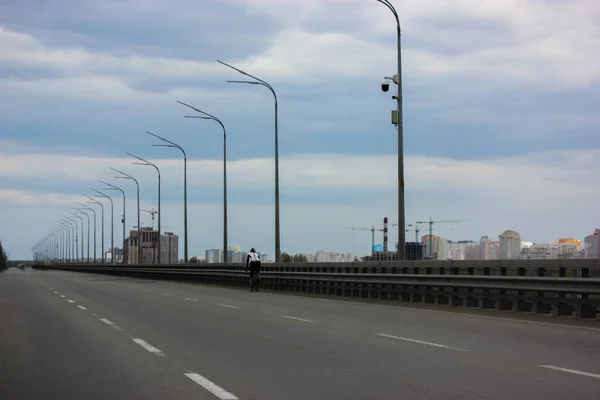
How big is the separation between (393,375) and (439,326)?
6.36 meters

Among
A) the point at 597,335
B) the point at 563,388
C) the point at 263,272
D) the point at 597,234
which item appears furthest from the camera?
the point at 263,272

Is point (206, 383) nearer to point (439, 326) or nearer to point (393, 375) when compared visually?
point (393, 375)

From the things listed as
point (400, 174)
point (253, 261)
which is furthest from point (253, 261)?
point (400, 174)

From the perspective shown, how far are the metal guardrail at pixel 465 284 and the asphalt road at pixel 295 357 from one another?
1.10 m

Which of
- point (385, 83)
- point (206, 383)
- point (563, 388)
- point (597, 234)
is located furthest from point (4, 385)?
point (385, 83)

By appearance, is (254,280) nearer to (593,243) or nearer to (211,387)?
(593,243)

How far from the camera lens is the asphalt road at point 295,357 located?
7926 mm

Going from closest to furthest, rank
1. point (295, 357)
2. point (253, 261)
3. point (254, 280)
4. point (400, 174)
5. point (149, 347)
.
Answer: point (295, 357), point (149, 347), point (400, 174), point (253, 261), point (254, 280)

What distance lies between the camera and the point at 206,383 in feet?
27.3

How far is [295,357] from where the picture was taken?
34.2 feet

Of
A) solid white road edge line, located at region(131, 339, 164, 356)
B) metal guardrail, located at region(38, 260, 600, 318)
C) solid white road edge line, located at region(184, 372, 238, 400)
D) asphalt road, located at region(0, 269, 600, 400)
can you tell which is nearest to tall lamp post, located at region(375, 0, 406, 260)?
metal guardrail, located at region(38, 260, 600, 318)

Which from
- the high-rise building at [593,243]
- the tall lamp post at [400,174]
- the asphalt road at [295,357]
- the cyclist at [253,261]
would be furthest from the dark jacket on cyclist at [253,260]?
the asphalt road at [295,357]

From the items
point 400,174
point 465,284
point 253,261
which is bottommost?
point 465,284

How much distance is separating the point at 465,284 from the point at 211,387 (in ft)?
40.1
